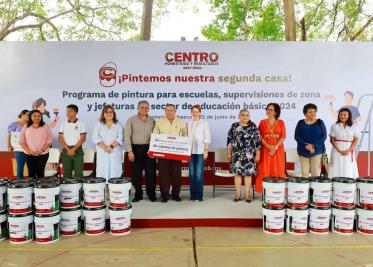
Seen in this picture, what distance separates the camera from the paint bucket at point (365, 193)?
395 cm

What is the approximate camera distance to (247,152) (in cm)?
497

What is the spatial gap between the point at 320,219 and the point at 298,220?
0.80ft

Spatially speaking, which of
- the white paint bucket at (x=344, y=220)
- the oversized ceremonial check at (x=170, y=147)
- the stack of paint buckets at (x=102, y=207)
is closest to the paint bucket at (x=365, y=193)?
the white paint bucket at (x=344, y=220)

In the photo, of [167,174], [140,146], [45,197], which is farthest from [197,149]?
[45,197]

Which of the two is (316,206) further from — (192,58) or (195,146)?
(192,58)

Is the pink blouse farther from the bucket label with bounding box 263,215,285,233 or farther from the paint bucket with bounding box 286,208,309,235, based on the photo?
the paint bucket with bounding box 286,208,309,235

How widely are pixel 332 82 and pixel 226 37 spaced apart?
315 inches

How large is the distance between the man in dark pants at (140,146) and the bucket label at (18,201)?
160cm

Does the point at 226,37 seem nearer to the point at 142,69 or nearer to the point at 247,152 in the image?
the point at 142,69

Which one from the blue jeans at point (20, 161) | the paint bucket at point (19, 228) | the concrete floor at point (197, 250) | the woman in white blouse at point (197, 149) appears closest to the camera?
the concrete floor at point (197, 250)

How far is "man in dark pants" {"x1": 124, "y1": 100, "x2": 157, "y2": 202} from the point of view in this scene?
5051 mm

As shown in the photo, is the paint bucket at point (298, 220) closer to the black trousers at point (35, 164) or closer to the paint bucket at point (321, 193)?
the paint bucket at point (321, 193)

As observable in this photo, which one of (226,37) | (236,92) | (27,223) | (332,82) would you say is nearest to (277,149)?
(236,92)

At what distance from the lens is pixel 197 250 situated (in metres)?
3.53
